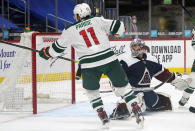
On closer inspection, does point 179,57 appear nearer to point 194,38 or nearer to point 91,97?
point 194,38

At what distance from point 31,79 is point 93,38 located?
1300 mm

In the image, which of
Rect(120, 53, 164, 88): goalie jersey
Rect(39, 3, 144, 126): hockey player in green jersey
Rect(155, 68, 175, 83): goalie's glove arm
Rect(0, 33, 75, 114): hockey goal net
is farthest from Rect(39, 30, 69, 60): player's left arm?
Rect(155, 68, 175, 83): goalie's glove arm

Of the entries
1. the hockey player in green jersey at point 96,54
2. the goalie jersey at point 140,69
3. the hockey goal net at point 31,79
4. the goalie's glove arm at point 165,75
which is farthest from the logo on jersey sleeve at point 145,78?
the hockey goal net at point 31,79

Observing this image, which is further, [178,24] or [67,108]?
[178,24]

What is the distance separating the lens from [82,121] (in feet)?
12.4

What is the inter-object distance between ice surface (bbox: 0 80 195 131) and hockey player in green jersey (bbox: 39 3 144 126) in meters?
0.22

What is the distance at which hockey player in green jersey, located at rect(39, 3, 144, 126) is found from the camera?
10.8ft

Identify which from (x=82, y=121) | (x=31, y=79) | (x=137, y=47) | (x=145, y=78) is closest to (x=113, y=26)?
(x=137, y=47)

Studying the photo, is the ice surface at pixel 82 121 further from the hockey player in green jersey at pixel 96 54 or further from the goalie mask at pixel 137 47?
the goalie mask at pixel 137 47

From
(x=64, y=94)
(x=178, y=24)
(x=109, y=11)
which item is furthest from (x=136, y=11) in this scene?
(x=64, y=94)

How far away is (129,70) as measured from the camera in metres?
3.95

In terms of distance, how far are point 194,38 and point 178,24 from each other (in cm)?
1010

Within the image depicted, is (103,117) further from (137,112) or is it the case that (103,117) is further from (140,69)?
(140,69)

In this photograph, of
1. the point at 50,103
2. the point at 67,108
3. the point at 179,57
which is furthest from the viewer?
the point at 179,57
